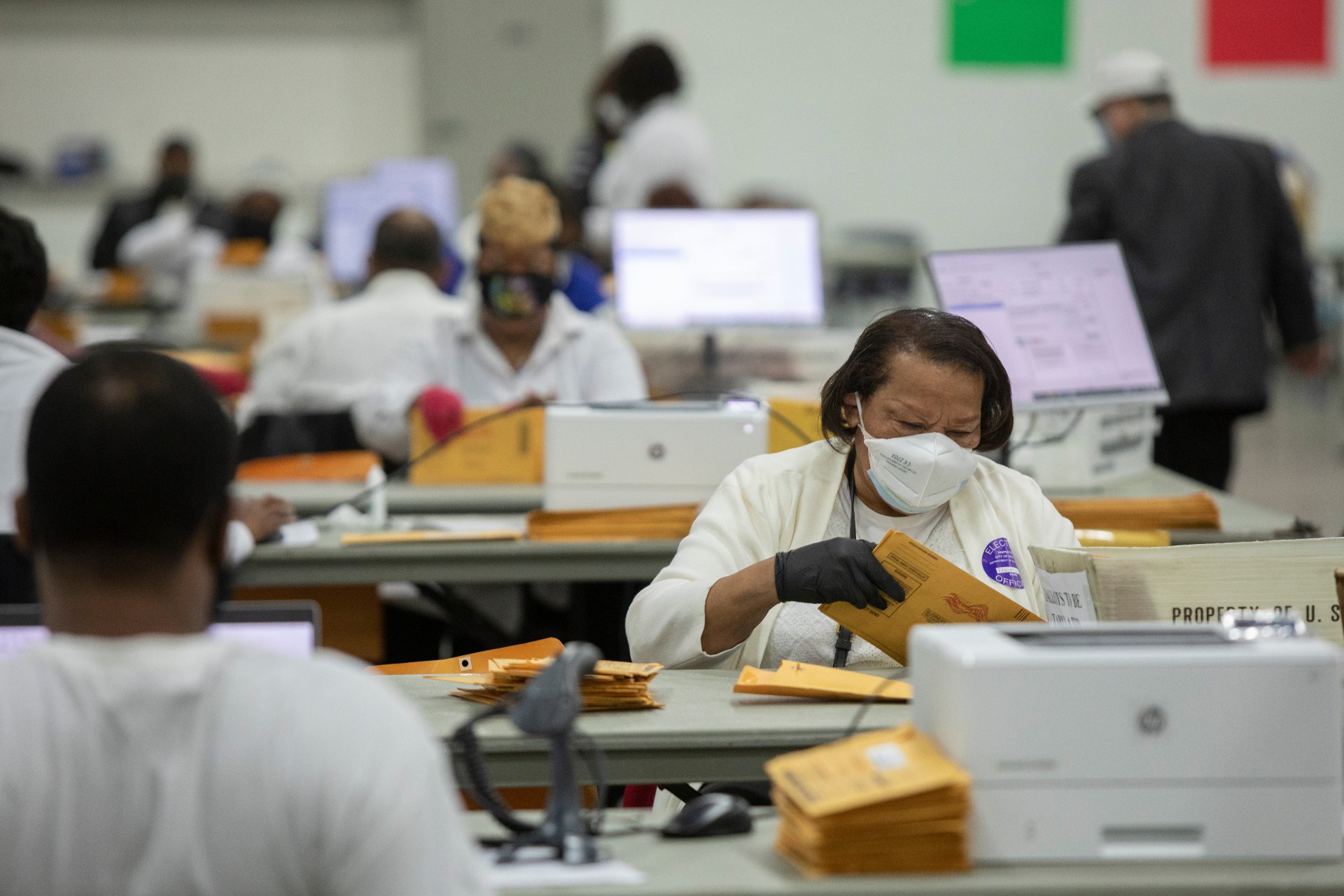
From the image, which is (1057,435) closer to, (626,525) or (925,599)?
(626,525)

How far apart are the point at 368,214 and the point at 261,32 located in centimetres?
438

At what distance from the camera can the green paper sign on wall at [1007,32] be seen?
803 centimetres

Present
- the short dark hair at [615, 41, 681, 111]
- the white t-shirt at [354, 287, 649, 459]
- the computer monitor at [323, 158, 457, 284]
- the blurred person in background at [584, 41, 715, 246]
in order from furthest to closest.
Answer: the computer monitor at [323, 158, 457, 284]
the short dark hair at [615, 41, 681, 111]
the blurred person in background at [584, 41, 715, 246]
the white t-shirt at [354, 287, 649, 459]

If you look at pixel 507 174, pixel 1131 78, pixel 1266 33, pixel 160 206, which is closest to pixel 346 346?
pixel 507 174

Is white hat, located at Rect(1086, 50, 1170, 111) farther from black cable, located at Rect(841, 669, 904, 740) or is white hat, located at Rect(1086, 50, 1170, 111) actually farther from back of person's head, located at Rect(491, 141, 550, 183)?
black cable, located at Rect(841, 669, 904, 740)

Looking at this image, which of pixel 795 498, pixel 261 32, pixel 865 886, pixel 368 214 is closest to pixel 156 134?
pixel 261 32

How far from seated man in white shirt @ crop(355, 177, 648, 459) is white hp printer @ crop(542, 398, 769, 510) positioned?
2.72 ft

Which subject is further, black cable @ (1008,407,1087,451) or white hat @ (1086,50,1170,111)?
white hat @ (1086,50,1170,111)

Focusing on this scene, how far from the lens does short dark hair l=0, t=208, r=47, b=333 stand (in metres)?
2.54

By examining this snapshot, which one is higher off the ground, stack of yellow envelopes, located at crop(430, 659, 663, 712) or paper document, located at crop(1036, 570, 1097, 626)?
paper document, located at crop(1036, 570, 1097, 626)

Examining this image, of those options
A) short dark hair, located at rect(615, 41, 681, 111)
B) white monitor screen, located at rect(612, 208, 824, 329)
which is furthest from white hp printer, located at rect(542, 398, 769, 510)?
short dark hair, located at rect(615, 41, 681, 111)

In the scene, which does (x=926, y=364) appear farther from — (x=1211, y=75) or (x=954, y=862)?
(x=1211, y=75)

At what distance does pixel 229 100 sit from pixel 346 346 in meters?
6.87

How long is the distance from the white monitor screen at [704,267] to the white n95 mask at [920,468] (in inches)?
89.2
